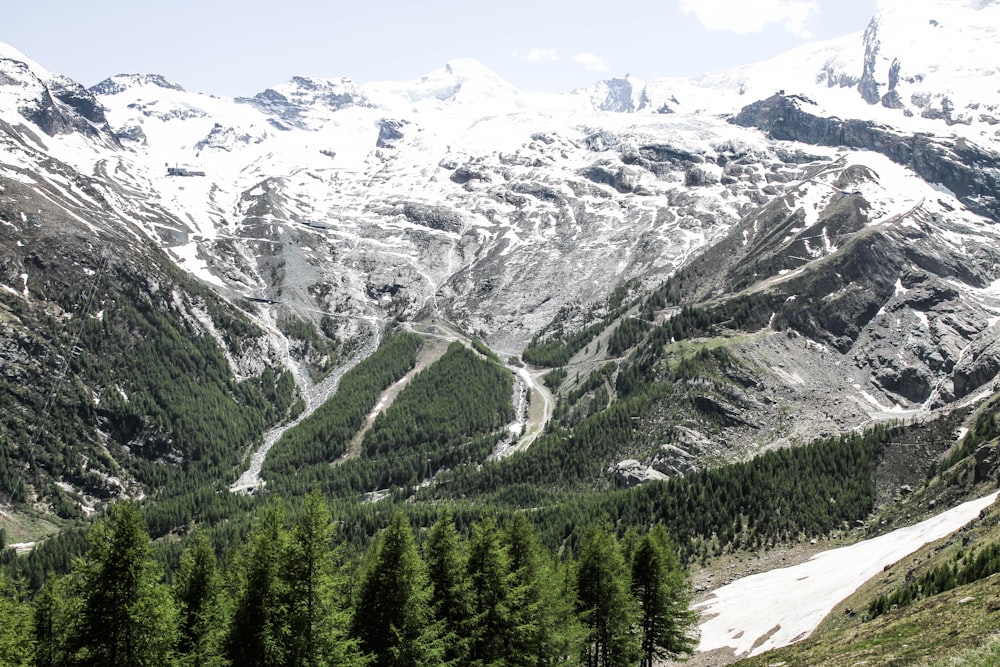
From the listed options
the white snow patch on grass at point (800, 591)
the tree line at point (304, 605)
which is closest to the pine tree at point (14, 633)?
the tree line at point (304, 605)

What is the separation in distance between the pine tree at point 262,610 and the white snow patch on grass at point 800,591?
47.9 metres

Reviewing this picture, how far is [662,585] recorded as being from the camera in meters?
52.2

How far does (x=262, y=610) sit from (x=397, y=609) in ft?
19.6

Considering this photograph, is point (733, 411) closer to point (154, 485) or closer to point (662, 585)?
point (662, 585)

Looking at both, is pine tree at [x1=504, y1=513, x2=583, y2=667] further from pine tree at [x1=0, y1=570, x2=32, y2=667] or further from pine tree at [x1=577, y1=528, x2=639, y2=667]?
pine tree at [x1=0, y1=570, x2=32, y2=667]

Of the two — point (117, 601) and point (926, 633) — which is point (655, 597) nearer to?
point (926, 633)

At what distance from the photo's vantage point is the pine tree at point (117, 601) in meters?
29.5

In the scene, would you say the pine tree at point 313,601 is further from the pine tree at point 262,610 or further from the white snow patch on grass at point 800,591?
the white snow patch on grass at point 800,591

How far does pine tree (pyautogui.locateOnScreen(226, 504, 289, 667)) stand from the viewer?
31.8 m

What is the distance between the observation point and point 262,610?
Answer: 1287 inches

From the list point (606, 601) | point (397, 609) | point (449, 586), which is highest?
point (397, 609)

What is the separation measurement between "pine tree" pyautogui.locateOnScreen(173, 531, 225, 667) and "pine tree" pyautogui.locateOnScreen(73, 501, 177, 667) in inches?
149

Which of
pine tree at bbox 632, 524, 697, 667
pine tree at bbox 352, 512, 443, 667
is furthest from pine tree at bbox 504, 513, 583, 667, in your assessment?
pine tree at bbox 632, 524, 697, 667

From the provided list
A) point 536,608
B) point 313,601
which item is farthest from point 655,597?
point 313,601
